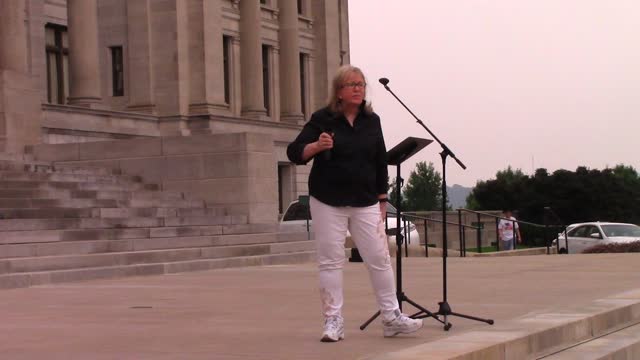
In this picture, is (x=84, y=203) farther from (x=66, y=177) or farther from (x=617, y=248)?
(x=617, y=248)

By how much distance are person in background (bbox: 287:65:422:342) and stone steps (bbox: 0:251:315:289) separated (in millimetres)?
8655

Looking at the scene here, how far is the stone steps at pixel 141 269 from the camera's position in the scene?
18.2m

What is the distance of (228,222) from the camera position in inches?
1054

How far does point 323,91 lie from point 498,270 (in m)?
41.1

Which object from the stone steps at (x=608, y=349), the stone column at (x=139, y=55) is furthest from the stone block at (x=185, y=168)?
the stone column at (x=139, y=55)

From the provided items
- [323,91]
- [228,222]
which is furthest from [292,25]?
[228,222]

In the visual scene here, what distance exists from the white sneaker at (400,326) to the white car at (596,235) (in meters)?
27.8

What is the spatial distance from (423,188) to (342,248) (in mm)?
177815

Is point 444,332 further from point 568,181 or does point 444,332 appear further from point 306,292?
point 568,181

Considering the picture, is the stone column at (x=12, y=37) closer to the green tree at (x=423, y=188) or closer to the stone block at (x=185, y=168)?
the stone block at (x=185, y=168)

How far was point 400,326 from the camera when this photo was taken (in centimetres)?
1034

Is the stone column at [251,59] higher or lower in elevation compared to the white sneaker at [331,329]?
higher

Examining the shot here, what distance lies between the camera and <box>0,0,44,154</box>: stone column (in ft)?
102

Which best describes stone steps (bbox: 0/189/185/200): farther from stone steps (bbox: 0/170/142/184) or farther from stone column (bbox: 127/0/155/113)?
stone column (bbox: 127/0/155/113)
